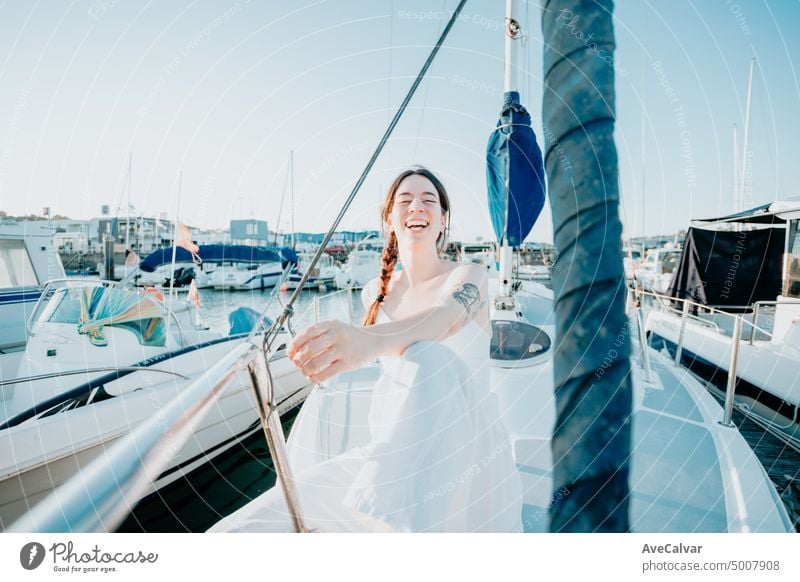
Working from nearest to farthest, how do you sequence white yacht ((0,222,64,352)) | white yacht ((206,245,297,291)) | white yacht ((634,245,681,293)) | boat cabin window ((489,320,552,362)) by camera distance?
boat cabin window ((489,320,552,362)) < white yacht ((0,222,64,352)) < white yacht ((634,245,681,293)) < white yacht ((206,245,297,291))

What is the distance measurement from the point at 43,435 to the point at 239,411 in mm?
925

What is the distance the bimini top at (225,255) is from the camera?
4.11 metres

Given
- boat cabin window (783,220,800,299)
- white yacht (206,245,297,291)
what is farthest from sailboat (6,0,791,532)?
white yacht (206,245,297,291)

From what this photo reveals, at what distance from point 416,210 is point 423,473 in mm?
420

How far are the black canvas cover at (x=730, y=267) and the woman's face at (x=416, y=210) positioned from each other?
16.1ft

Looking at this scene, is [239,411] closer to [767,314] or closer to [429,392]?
[429,392]

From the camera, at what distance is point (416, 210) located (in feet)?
2.20

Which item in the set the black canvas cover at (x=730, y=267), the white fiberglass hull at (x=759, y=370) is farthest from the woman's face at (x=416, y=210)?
the black canvas cover at (x=730, y=267)

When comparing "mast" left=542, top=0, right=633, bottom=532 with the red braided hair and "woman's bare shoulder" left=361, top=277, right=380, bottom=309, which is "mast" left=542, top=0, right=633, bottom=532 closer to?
the red braided hair

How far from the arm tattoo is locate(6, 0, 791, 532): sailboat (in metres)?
0.17

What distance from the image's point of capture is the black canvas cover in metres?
3.99

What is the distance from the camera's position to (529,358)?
137 cm

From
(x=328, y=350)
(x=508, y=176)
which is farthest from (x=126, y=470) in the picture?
(x=508, y=176)

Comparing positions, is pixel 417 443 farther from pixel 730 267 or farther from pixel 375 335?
pixel 730 267
